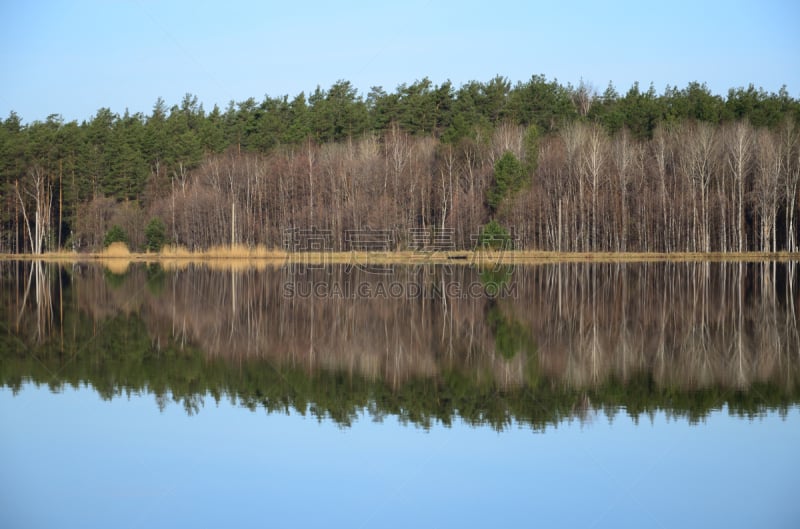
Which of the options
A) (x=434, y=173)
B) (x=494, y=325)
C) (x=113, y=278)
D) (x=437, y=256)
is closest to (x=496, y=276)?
(x=437, y=256)

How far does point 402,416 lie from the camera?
47.0ft

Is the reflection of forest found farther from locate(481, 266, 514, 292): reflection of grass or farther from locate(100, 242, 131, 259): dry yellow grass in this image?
locate(100, 242, 131, 259): dry yellow grass

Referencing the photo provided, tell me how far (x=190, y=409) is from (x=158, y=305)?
15.8m

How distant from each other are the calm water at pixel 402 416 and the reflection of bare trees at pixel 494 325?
13cm

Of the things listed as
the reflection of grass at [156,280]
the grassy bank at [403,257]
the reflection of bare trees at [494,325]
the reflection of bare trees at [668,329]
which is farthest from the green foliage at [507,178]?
the reflection of grass at [156,280]

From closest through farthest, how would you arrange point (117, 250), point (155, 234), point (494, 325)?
point (494, 325)
point (155, 234)
point (117, 250)

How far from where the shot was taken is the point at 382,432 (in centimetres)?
1339

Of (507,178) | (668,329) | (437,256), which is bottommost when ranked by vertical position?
(668,329)

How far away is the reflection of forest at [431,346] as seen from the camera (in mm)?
15695

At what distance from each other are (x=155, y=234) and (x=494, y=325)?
5142 centimetres

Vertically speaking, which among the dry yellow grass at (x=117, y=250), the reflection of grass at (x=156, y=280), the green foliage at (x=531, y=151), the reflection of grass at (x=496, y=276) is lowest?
the reflection of grass at (x=496, y=276)

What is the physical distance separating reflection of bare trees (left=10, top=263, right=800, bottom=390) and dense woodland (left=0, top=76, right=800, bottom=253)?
2519 centimetres

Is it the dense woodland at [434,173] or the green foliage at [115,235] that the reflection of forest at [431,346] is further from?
the green foliage at [115,235]

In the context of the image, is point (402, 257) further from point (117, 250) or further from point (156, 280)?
point (117, 250)
